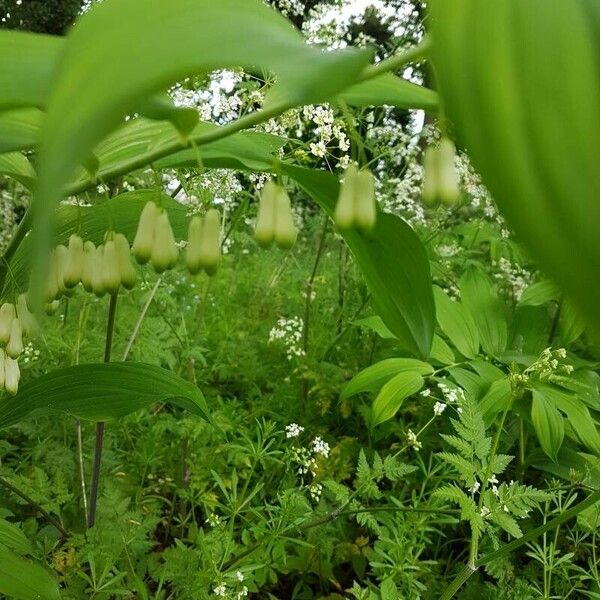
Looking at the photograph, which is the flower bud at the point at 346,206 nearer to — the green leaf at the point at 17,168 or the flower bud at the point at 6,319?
the green leaf at the point at 17,168

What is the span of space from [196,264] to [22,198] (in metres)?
2.01

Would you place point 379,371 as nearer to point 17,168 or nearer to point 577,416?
point 577,416

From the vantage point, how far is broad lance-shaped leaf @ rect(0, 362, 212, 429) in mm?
967

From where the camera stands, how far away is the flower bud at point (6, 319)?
89 centimetres

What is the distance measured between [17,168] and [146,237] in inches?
9.3

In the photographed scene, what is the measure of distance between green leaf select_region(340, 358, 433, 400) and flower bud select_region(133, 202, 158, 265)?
2.71 ft

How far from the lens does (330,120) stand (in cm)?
164

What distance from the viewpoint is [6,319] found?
2.93 feet

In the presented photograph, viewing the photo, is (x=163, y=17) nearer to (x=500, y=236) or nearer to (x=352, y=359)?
(x=352, y=359)

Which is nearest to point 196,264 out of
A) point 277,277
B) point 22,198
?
point 22,198

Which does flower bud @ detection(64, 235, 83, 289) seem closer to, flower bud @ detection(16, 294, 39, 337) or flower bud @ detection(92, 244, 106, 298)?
flower bud @ detection(92, 244, 106, 298)

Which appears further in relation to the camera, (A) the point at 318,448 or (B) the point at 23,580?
(A) the point at 318,448

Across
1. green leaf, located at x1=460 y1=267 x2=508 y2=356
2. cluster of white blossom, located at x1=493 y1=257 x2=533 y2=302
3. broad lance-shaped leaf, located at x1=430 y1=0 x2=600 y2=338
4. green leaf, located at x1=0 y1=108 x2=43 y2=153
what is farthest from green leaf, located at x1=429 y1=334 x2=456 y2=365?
broad lance-shaped leaf, located at x1=430 y1=0 x2=600 y2=338

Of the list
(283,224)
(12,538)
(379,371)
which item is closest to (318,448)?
(379,371)
